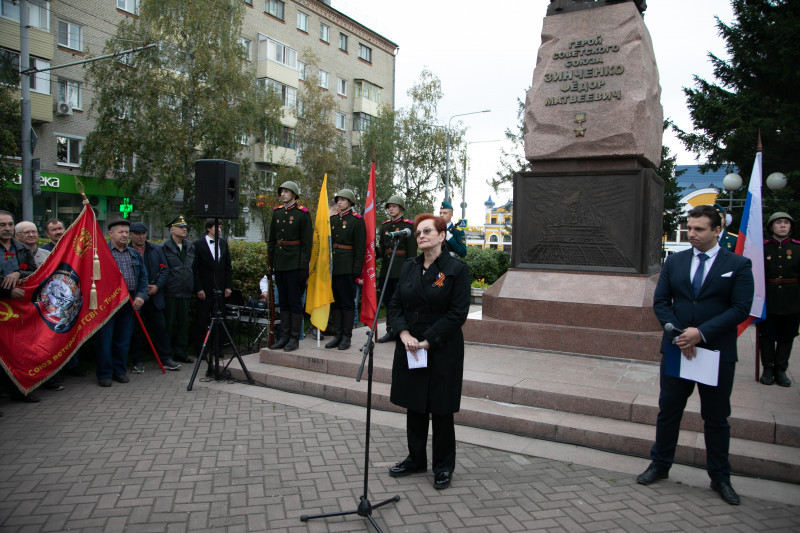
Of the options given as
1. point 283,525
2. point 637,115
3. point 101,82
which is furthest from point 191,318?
point 101,82

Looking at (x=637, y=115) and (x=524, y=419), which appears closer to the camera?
(x=524, y=419)

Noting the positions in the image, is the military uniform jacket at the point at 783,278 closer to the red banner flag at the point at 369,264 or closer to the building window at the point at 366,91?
the red banner flag at the point at 369,264

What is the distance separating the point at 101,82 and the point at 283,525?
79.1ft

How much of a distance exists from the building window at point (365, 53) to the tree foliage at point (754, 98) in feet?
94.7

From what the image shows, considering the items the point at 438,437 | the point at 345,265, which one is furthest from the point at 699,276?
the point at 345,265

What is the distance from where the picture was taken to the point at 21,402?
6.30 m

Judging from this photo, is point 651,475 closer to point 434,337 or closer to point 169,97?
point 434,337

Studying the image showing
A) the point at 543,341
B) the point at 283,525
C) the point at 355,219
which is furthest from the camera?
the point at 355,219

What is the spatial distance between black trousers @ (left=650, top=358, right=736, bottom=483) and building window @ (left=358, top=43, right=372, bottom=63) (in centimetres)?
4443

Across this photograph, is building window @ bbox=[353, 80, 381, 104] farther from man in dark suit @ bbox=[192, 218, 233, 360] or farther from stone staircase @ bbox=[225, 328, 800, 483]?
stone staircase @ bbox=[225, 328, 800, 483]

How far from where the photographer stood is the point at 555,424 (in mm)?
5152

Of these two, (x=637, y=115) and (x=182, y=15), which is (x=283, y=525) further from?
(x=182, y=15)

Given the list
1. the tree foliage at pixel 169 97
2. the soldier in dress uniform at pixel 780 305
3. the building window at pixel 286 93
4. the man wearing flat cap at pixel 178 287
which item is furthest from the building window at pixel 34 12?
the soldier in dress uniform at pixel 780 305

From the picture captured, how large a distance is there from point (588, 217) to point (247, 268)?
6006mm
